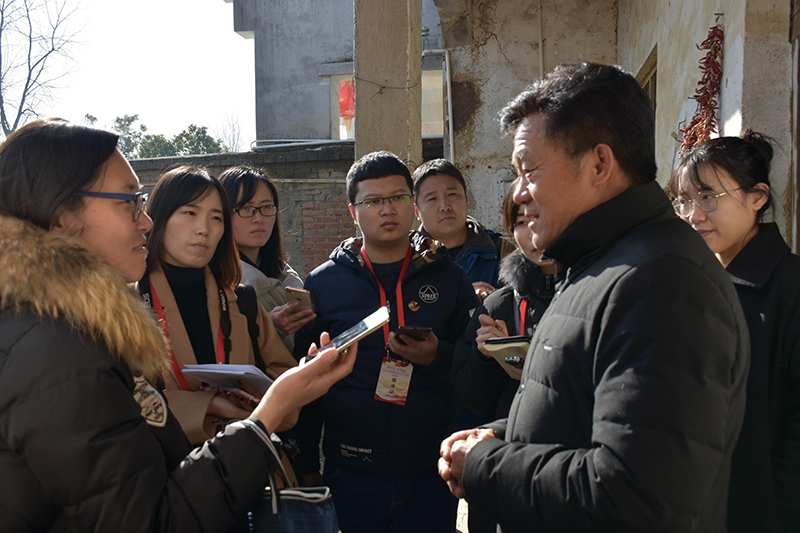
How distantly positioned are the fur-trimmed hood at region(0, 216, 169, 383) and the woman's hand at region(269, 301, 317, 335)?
3.90 ft

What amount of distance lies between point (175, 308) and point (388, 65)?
2686 millimetres

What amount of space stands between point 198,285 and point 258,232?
2.74 ft

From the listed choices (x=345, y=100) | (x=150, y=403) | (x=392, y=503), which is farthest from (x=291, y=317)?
(x=345, y=100)

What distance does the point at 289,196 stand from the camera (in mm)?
11367

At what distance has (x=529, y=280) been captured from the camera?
2205mm

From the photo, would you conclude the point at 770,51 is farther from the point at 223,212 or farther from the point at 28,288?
the point at 28,288

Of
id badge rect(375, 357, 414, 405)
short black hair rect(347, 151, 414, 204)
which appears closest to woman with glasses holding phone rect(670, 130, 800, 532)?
id badge rect(375, 357, 414, 405)

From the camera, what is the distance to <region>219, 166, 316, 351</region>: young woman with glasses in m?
3.05

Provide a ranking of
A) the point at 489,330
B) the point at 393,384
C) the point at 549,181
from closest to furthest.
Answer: the point at 549,181
the point at 489,330
the point at 393,384

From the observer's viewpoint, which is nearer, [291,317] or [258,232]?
[291,317]

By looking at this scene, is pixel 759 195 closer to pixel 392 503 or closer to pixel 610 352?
pixel 610 352

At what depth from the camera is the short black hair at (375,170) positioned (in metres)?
2.80

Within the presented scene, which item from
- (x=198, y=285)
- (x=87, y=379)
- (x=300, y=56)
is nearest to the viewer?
(x=87, y=379)

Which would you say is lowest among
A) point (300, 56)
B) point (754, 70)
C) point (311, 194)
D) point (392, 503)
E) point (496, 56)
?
point (392, 503)
